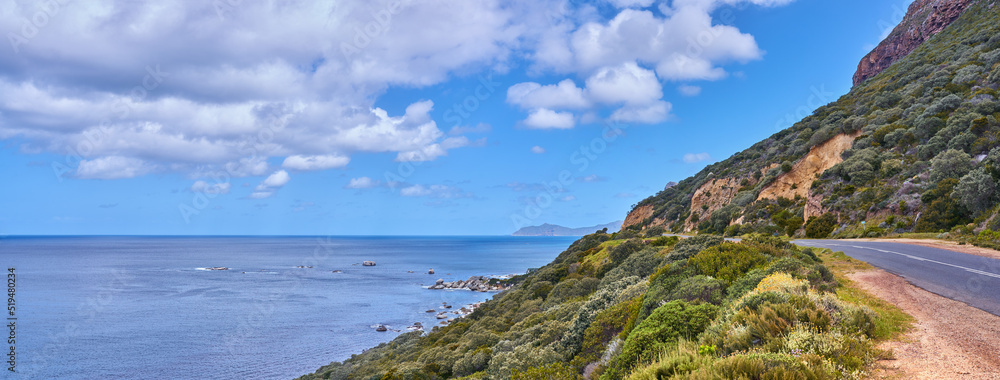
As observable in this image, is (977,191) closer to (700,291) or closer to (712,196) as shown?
(700,291)

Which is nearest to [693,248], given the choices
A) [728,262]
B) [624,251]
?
[728,262]

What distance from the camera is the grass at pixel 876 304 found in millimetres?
7016

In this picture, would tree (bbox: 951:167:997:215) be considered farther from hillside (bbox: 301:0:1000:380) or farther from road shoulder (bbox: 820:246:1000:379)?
road shoulder (bbox: 820:246:1000:379)

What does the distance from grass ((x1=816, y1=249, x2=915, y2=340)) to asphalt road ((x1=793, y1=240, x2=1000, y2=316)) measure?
94cm

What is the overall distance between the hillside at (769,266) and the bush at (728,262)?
5 centimetres

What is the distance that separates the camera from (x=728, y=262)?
12180mm

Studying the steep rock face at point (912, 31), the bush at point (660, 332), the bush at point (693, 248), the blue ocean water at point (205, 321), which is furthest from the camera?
the steep rock face at point (912, 31)

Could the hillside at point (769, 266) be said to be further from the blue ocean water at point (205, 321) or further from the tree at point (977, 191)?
the blue ocean water at point (205, 321)

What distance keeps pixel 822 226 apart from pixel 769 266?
989 inches

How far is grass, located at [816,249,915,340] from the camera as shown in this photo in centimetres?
702

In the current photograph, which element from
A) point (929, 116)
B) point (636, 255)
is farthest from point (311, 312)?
point (929, 116)

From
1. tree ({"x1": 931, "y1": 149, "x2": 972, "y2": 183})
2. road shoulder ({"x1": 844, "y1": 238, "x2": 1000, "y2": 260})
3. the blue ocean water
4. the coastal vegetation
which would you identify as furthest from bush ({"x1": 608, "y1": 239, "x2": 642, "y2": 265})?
the blue ocean water

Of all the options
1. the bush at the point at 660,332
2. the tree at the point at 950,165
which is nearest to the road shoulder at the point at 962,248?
the tree at the point at 950,165

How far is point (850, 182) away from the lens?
33.2 m
